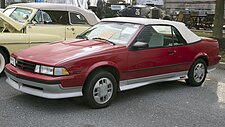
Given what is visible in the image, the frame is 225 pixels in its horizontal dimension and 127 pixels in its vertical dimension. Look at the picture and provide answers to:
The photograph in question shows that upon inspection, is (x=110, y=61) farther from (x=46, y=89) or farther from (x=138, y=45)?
(x=46, y=89)

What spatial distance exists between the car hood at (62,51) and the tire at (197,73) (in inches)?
82.6

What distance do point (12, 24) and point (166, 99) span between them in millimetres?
3942

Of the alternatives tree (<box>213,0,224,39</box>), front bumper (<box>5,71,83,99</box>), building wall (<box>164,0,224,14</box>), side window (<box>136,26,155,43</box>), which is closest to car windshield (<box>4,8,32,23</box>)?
front bumper (<box>5,71,83,99</box>)

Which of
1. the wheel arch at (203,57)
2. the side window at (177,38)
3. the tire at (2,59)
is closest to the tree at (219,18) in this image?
the wheel arch at (203,57)

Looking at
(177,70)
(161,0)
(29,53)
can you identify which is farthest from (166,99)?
(161,0)

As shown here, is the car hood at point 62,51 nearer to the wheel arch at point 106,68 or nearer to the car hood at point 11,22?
the wheel arch at point 106,68

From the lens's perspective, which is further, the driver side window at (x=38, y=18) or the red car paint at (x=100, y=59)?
the driver side window at (x=38, y=18)

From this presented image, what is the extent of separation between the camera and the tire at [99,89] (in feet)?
15.8

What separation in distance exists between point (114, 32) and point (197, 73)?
2170mm

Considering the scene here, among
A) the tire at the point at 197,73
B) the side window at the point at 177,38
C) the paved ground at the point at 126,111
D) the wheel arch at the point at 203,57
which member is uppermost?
the side window at the point at 177,38

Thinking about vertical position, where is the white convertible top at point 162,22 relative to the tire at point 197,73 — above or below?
above

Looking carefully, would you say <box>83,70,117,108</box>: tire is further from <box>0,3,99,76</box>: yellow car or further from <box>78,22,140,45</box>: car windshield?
<box>0,3,99,76</box>: yellow car

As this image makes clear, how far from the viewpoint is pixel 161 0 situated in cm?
2545

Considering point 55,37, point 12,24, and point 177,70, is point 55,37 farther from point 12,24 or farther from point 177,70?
point 177,70
